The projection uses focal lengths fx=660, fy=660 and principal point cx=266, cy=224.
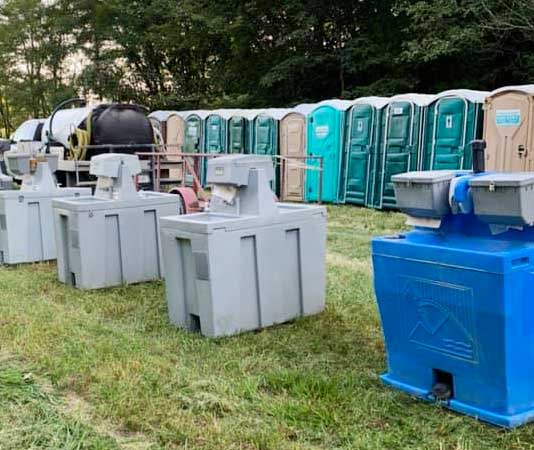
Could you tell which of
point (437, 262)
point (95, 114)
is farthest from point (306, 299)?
point (95, 114)

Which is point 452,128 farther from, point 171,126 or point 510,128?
point 171,126

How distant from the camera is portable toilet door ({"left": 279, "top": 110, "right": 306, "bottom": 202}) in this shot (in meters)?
11.2

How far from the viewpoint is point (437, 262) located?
2.67 m

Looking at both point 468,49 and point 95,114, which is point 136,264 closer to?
point 95,114

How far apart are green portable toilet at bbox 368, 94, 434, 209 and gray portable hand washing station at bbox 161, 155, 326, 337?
17.7 ft

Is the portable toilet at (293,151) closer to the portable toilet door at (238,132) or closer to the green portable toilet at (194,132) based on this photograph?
the portable toilet door at (238,132)

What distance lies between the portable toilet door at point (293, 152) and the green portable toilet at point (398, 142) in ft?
5.34

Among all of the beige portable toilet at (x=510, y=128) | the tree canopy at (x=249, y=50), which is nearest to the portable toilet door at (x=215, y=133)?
the tree canopy at (x=249, y=50)

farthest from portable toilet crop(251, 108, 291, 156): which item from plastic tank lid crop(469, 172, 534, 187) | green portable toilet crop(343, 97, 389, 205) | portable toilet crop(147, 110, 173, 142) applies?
plastic tank lid crop(469, 172, 534, 187)

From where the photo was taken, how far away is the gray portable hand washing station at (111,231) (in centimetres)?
511

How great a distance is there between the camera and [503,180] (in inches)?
97.1

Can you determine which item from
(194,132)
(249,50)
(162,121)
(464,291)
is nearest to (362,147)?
(194,132)

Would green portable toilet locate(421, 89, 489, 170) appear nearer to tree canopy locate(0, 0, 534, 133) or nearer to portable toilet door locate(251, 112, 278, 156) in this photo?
portable toilet door locate(251, 112, 278, 156)

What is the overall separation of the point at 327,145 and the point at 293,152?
91 cm
